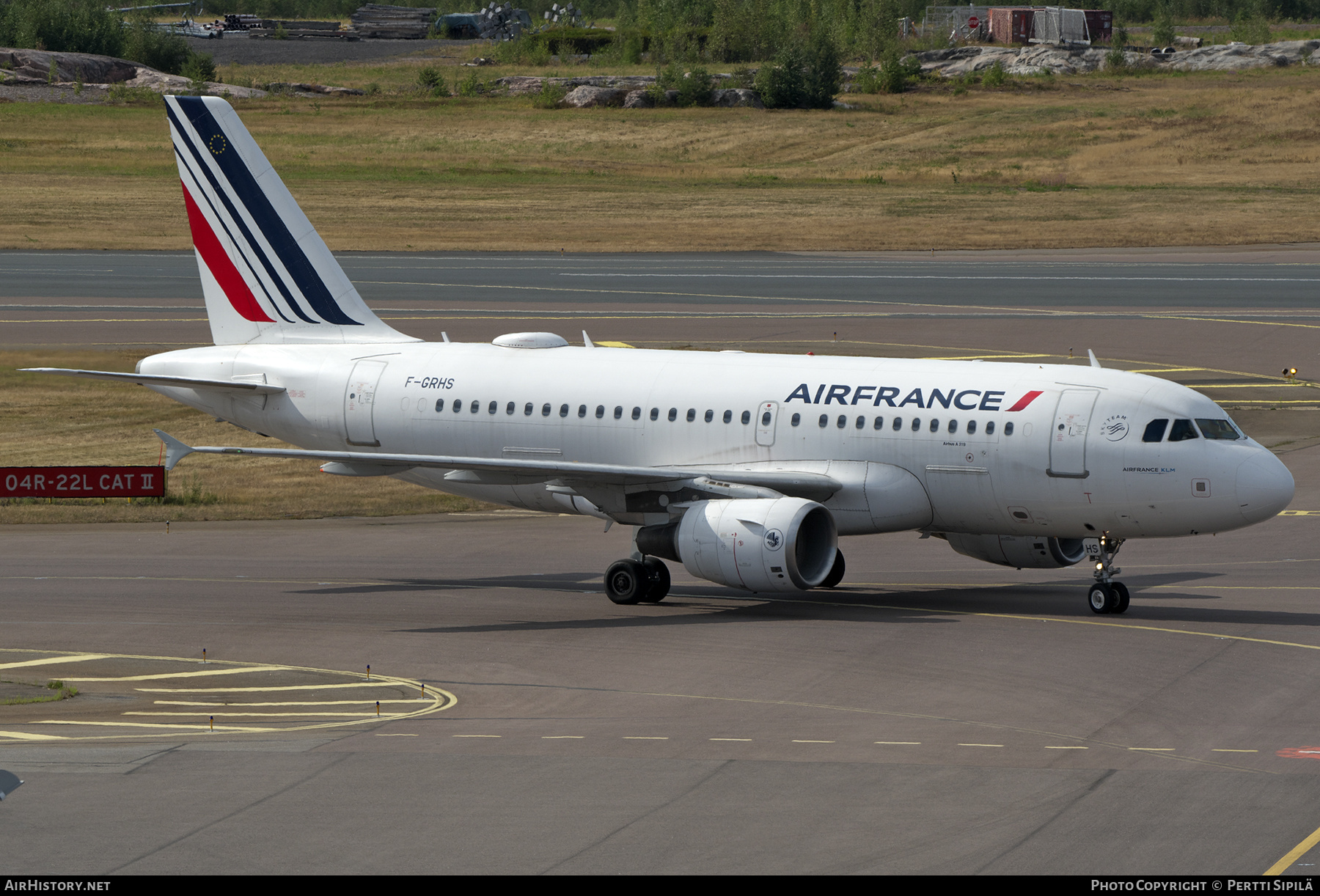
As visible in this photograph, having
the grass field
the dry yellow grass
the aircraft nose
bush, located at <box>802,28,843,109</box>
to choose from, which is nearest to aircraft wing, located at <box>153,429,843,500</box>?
the aircraft nose

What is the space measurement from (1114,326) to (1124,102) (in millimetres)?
90037

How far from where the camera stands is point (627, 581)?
38250 mm

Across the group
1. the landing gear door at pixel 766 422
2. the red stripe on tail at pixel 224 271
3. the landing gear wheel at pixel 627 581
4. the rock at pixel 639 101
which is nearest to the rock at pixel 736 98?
the rock at pixel 639 101

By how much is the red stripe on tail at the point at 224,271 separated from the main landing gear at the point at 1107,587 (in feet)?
70.3

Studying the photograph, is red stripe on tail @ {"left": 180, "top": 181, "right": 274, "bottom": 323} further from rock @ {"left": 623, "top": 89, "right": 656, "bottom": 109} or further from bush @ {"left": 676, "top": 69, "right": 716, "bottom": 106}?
bush @ {"left": 676, "top": 69, "right": 716, "bottom": 106}

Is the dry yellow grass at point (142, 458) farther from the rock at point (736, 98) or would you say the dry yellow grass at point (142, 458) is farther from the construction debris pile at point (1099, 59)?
the construction debris pile at point (1099, 59)

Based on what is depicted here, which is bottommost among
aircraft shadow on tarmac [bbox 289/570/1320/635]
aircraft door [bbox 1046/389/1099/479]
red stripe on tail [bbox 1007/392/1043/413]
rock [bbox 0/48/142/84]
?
aircraft shadow on tarmac [bbox 289/570/1320/635]

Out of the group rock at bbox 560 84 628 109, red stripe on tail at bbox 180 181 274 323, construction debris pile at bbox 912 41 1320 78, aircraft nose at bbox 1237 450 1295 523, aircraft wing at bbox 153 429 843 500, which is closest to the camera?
aircraft nose at bbox 1237 450 1295 523

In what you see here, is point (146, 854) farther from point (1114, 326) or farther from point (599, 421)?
point (1114, 326)

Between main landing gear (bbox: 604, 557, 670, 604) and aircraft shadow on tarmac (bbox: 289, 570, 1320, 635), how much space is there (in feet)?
0.96

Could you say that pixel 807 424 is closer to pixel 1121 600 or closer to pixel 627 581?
pixel 627 581

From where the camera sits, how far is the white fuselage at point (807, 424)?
34.9 meters

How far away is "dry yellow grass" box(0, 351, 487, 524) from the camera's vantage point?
50.2 m

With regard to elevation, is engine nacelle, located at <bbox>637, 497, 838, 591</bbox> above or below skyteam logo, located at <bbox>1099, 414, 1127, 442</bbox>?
below
